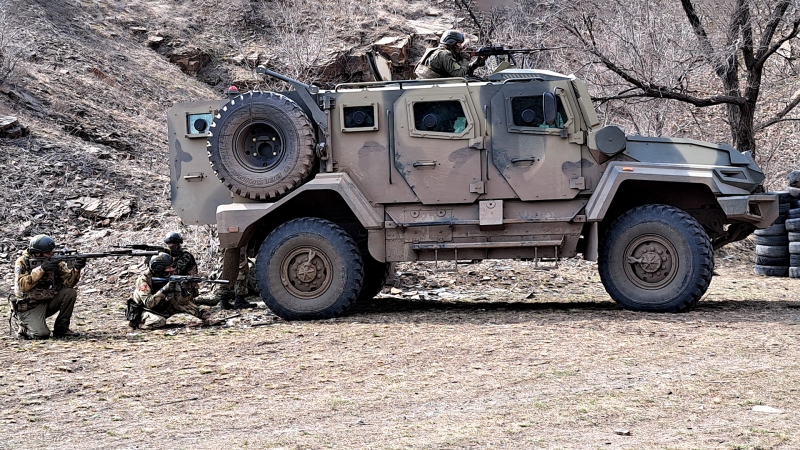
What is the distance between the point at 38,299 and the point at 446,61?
4.79 m

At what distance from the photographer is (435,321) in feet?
30.8

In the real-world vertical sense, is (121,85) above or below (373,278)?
above

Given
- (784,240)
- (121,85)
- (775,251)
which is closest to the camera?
(784,240)

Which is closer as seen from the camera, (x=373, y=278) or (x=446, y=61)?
(x=446, y=61)

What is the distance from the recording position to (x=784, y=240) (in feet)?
42.5

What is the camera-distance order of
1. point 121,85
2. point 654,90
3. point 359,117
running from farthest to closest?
point 121,85 → point 654,90 → point 359,117

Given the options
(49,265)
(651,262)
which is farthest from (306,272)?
(651,262)

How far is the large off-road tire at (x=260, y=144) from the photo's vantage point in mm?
9680

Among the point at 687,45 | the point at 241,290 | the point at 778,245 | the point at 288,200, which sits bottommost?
the point at 241,290

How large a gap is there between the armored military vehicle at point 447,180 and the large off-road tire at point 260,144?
0.01 m

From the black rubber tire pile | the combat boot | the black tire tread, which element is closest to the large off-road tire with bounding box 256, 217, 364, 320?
the combat boot

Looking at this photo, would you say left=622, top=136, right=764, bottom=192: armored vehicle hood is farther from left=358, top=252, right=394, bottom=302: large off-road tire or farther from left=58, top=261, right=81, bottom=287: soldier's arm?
left=58, top=261, right=81, bottom=287: soldier's arm

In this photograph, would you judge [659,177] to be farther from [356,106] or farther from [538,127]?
[356,106]

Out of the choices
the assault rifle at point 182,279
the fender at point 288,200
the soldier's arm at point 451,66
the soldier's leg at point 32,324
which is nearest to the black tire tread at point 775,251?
the soldier's arm at point 451,66
